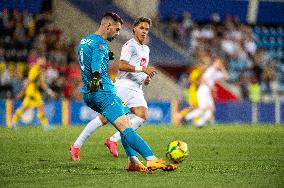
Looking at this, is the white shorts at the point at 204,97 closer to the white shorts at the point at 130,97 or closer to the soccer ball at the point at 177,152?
the white shorts at the point at 130,97

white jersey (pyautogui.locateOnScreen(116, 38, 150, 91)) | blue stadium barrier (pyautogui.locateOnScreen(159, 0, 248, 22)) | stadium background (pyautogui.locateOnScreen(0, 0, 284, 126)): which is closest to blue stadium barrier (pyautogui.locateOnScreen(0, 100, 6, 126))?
stadium background (pyautogui.locateOnScreen(0, 0, 284, 126))

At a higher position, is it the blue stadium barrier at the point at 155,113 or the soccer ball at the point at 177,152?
the blue stadium barrier at the point at 155,113

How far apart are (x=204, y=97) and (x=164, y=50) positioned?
5.65 m

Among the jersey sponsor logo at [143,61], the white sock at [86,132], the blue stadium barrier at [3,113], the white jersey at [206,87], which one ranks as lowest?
the white sock at [86,132]

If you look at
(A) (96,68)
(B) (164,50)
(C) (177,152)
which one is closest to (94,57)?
(A) (96,68)

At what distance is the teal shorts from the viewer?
34.9ft

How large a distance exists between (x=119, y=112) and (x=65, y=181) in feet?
4.93

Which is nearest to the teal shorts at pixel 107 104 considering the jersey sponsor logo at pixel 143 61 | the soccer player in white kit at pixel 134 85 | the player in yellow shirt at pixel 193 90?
the soccer player in white kit at pixel 134 85

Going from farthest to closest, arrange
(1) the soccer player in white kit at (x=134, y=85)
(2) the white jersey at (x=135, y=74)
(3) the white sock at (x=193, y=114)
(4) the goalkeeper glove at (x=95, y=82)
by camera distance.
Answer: (3) the white sock at (x=193, y=114), (2) the white jersey at (x=135, y=74), (1) the soccer player in white kit at (x=134, y=85), (4) the goalkeeper glove at (x=95, y=82)

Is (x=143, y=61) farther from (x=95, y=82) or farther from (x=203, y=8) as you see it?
(x=203, y=8)

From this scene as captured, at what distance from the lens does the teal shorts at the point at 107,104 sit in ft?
34.9

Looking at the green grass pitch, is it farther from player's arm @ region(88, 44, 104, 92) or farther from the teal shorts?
player's arm @ region(88, 44, 104, 92)

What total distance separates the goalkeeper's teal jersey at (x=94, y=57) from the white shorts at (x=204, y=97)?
1472 cm

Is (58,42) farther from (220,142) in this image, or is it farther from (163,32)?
(220,142)
